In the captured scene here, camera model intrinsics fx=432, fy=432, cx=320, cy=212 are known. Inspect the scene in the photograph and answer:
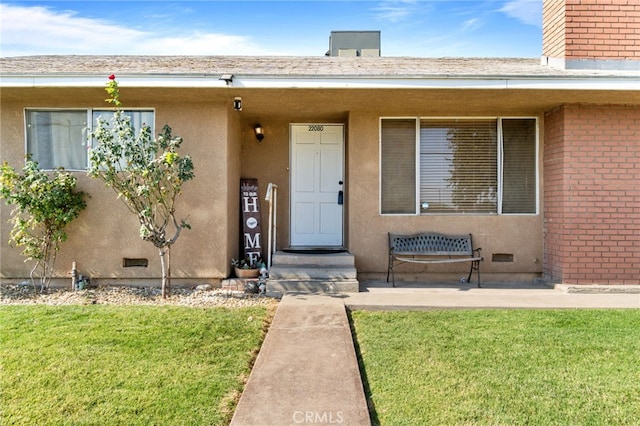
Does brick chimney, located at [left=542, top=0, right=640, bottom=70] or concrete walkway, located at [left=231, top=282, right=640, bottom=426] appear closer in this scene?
concrete walkway, located at [left=231, top=282, right=640, bottom=426]

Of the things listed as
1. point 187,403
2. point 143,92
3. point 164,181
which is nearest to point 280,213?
point 164,181

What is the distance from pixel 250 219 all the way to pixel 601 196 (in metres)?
5.69

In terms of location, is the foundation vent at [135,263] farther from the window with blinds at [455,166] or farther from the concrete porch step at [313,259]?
the window with blinds at [455,166]

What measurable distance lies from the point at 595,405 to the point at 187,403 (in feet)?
9.29

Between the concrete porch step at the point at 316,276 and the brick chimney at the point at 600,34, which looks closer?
the concrete porch step at the point at 316,276

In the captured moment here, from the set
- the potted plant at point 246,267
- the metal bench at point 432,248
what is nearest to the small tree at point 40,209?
the potted plant at point 246,267

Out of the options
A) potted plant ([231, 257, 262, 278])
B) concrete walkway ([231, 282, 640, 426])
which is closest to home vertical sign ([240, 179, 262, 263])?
potted plant ([231, 257, 262, 278])

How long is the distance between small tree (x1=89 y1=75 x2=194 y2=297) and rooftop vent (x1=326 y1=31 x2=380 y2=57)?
6826 mm

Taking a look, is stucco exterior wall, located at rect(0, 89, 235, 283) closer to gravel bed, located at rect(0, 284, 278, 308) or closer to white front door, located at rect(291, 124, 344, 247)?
gravel bed, located at rect(0, 284, 278, 308)

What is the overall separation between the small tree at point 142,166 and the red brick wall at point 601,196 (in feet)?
18.8

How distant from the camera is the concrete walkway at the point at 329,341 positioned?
2910 millimetres

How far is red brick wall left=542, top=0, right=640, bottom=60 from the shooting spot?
675 centimetres

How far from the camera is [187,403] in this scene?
9.77 feet

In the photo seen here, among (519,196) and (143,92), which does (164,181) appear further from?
(519,196)
